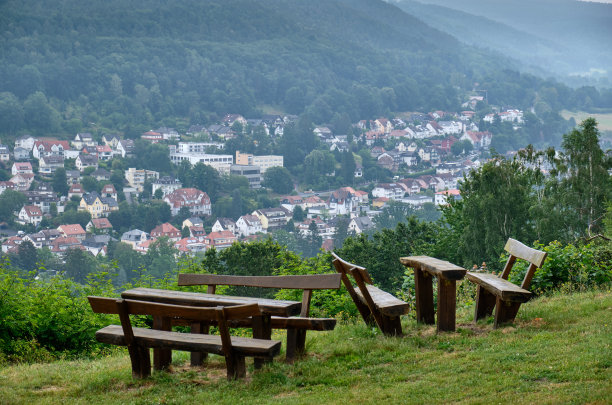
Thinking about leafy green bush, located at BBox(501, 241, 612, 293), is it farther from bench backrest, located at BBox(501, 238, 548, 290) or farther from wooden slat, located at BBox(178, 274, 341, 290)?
wooden slat, located at BBox(178, 274, 341, 290)

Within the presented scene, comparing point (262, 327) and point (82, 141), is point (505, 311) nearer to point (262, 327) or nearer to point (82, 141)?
point (262, 327)

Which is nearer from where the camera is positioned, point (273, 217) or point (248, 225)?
point (248, 225)

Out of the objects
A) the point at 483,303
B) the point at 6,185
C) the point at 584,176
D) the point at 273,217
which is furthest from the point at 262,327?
the point at 6,185

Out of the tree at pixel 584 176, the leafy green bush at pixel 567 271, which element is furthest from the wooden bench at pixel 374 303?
the tree at pixel 584 176

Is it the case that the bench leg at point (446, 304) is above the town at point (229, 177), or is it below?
above

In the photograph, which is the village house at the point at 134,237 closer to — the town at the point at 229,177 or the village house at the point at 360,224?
the town at the point at 229,177

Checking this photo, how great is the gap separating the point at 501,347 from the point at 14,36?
480 ft

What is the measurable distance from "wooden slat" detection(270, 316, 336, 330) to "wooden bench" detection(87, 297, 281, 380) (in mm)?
267

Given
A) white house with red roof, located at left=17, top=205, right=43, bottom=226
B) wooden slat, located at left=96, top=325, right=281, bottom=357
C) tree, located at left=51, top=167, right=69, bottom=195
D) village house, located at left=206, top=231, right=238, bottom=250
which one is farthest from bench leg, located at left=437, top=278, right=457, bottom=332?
tree, located at left=51, top=167, right=69, bottom=195

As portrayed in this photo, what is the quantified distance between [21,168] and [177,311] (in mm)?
90250

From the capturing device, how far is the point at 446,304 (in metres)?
4.46

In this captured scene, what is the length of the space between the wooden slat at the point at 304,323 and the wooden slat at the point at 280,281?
225 millimetres

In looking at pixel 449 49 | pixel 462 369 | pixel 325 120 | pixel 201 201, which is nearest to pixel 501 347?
pixel 462 369

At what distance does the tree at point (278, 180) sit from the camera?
93.2 metres
